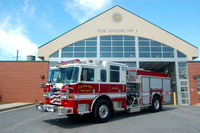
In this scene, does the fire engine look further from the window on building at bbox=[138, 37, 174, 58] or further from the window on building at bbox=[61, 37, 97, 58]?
the window on building at bbox=[138, 37, 174, 58]

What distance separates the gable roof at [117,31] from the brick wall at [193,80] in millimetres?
1066

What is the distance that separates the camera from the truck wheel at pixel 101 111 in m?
7.49

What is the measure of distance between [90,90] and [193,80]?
1702cm

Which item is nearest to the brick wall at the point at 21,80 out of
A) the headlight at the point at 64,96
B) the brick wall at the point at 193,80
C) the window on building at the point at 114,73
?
the window on building at the point at 114,73

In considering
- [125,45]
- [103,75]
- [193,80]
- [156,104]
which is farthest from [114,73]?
[193,80]

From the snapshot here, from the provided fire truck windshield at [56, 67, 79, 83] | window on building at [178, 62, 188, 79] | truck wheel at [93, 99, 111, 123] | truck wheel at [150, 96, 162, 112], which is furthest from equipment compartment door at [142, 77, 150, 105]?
window on building at [178, 62, 188, 79]

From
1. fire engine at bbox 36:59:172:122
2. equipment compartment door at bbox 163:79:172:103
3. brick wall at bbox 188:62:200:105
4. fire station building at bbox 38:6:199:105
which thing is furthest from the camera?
fire station building at bbox 38:6:199:105

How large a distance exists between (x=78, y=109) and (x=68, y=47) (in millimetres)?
14505

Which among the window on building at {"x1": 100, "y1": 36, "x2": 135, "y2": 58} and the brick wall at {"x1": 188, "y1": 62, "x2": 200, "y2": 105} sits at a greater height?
the window on building at {"x1": 100, "y1": 36, "x2": 135, "y2": 58}

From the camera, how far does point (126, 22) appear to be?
21234 mm

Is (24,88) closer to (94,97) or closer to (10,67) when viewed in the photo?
(10,67)

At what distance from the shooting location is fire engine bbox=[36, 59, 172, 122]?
696 cm

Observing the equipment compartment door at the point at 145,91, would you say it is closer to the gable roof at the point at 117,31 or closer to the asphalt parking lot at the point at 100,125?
the asphalt parking lot at the point at 100,125

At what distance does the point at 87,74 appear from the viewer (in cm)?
A: 751
